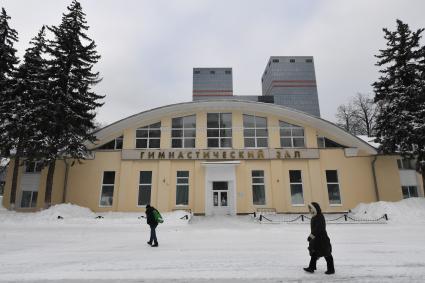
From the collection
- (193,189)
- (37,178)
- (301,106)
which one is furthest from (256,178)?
(301,106)

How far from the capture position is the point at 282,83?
126125 mm

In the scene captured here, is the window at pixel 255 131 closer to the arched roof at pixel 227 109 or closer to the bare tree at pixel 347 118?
the arched roof at pixel 227 109

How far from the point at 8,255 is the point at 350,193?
901 inches

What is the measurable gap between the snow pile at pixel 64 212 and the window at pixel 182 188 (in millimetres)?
6831

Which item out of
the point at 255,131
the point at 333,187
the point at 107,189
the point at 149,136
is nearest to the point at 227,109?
the point at 255,131

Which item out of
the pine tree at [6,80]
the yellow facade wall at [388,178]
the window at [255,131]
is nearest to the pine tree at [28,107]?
the pine tree at [6,80]

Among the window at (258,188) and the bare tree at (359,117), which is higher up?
the bare tree at (359,117)

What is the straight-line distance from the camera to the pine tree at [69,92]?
1941 cm

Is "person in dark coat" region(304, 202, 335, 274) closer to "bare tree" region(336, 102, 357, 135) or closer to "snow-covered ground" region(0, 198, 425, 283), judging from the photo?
"snow-covered ground" region(0, 198, 425, 283)

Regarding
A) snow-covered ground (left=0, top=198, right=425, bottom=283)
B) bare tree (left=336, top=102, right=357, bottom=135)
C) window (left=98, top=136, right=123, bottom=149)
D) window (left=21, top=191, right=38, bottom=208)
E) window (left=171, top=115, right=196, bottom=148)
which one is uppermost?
bare tree (left=336, top=102, right=357, bottom=135)

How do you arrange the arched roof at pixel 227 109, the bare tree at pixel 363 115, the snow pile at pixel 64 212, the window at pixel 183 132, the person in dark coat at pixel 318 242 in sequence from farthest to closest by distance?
the bare tree at pixel 363 115 → the window at pixel 183 132 → the arched roof at pixel 227 109 → the snow pile at pixel 64 212 → the person in dark coat at pixel 318 242

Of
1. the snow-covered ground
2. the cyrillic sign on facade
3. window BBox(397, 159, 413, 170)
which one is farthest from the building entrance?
window BBox(397, 159, 413, 170)

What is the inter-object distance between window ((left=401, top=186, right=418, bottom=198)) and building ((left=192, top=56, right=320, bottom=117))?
104m

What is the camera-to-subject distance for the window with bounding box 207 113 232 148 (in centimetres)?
2403
